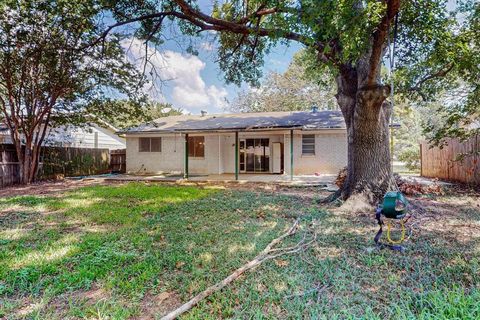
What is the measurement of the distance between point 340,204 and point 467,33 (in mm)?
6431

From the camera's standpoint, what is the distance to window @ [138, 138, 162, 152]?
16688 mm

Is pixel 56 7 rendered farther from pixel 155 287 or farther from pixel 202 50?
pixel 155 287

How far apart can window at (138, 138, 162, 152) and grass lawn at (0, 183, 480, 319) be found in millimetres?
10568

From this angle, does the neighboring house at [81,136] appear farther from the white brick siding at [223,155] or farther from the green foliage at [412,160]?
the green foliage at [412,160]

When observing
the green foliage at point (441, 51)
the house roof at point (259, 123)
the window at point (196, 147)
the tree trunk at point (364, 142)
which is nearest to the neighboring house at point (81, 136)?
the house roof at point (259, 123)

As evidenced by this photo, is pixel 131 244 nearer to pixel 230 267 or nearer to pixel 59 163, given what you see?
pixel 230 267

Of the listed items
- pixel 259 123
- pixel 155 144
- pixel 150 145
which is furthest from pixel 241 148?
pixel 150 145

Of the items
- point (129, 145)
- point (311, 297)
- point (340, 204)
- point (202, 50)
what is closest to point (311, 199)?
point (340, 204)

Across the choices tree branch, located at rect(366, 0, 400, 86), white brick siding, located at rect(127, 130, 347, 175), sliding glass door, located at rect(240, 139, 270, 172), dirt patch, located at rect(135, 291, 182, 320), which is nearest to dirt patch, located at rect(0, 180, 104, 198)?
white brick siding, located at rect(127, 130, 347, 175)

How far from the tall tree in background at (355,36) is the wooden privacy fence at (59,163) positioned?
881cm

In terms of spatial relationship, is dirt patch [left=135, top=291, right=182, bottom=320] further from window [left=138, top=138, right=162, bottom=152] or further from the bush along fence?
window [left=138, top=138, right=162, bottom=152]

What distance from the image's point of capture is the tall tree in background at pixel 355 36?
5052mm

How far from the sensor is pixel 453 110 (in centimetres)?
978

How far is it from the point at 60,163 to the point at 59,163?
58 millimetres
